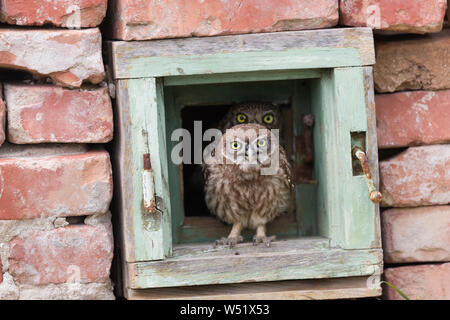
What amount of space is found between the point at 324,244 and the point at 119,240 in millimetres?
755

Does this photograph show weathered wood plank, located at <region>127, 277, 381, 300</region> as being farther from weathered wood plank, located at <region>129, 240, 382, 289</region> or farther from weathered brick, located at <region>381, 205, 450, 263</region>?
weathered brick, located at <region>381, 205, 450, 263</region>

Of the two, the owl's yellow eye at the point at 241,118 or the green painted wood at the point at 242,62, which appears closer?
the green painted wood at the point at 242,62

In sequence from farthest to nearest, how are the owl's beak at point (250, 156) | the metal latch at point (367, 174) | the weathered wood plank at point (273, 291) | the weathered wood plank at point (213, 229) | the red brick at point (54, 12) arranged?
the weathered wood plank at point (213, 229), the owl's beak at point (250, 156), the weathered wood plank at point (273, 291), the metal latch at point (367, 174), the red brick at point (54, 12)

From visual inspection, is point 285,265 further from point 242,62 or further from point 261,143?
point 242,62

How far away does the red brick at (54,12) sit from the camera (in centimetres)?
203

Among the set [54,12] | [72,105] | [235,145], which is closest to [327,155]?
[235,145]

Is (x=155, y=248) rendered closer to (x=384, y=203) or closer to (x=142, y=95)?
(x=142, y=95)

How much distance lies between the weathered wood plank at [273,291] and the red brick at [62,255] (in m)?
0.18

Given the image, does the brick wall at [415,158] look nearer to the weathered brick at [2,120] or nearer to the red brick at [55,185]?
the red brick at [55,185]

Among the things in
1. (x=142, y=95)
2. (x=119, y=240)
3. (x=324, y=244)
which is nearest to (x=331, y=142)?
(x=324, y=244)

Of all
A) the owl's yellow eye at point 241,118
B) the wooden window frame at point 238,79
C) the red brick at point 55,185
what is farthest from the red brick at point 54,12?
the owl's yellow eye at point 241,118

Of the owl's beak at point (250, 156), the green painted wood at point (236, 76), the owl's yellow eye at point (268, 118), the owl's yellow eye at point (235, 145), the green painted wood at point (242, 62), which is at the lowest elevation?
the owl's beak at point (250, 156)

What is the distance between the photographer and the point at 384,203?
7.74 feet

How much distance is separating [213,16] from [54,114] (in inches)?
24.5
